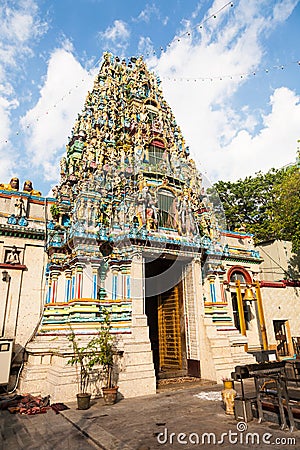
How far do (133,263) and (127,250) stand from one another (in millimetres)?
523

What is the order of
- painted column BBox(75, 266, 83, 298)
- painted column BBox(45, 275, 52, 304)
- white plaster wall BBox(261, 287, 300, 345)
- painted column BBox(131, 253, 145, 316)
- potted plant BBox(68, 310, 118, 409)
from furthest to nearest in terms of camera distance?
white plaster wall BBox(261, 287, 300, 345) → painted column BBox(45, 275, 52, 304) → painted column BBox(131, 253, 145, 316) → painted column BBox(75, 266, 83, 298) → potted plant BBox(68, 310, 118, 409)

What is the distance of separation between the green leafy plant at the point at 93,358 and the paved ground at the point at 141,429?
Answer: 29.6 inches

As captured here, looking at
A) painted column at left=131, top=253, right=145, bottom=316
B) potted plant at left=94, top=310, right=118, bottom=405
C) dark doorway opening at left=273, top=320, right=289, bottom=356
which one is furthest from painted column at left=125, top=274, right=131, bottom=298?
dark doorway opening at left=273, top=320, right=289, bottom=356

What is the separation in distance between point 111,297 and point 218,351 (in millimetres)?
4306

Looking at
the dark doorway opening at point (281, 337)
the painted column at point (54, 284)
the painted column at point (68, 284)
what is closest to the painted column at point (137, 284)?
the painted column at point (68, 284)

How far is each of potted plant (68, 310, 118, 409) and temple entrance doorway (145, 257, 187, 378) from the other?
11.4 feet

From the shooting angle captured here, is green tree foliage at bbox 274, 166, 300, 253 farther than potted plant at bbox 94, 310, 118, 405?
Yes

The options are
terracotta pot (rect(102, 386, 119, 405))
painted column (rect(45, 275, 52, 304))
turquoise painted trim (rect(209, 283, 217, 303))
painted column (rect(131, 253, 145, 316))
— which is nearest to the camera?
terracotta pot (rect(102, 386, 119, 405))

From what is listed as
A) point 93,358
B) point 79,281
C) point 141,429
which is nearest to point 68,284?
point 79,281

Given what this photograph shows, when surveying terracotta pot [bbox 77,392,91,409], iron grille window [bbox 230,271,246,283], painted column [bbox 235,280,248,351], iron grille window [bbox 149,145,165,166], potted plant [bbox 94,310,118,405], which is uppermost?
iron grille window [bbox 149,145,165,166]

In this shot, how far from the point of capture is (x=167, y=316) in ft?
44.2

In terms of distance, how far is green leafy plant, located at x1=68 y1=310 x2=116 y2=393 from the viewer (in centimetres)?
880

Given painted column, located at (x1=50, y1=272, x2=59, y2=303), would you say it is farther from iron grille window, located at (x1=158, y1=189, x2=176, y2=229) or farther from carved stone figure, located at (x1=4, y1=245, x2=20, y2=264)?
iron grille window, located at (x1=158, y1=189, x2=176, y2=229)

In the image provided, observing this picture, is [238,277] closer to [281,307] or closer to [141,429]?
[281,307]
